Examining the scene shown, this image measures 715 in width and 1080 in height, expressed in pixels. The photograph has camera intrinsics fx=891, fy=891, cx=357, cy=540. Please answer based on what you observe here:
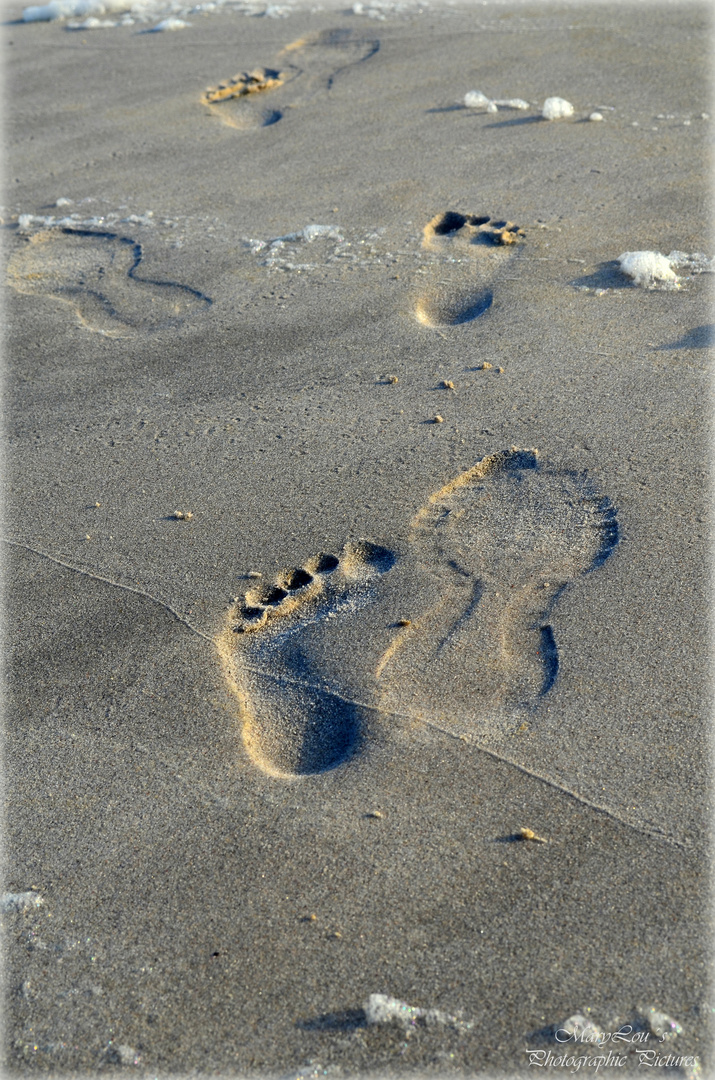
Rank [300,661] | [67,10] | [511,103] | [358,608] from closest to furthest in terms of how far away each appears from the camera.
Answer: [300,661]
[358,608]
[511,103]
[67,10]

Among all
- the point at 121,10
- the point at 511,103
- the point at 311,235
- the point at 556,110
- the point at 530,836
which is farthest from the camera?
the point at 121,10

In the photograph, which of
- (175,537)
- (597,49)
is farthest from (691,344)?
(597,49)

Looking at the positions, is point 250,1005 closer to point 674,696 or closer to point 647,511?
point 674,696

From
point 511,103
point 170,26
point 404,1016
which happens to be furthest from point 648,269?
point 170,26

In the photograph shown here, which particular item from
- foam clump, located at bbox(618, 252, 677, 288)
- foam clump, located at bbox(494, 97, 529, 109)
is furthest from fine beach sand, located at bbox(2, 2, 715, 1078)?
foam clump, located at bbox(494, 97, 529, 109)

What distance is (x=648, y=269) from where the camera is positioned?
12.7 feet

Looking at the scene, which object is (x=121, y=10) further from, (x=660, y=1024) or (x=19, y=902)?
(x=660, y=1024)

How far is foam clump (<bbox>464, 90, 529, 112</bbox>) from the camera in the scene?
5.71 meters

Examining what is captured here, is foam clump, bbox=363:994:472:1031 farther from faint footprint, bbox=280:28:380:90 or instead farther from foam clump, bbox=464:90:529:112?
faint footprint, bbox=280:28:380:90

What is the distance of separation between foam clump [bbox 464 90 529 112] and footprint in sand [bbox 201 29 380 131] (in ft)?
3.68

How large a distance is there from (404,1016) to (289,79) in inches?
257

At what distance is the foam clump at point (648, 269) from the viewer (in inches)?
151

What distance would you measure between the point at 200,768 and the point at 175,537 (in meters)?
0.93

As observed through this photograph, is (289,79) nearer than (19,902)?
Answer: No
